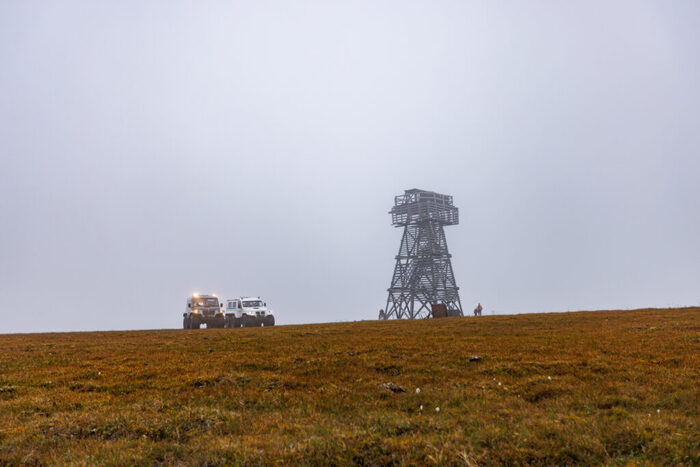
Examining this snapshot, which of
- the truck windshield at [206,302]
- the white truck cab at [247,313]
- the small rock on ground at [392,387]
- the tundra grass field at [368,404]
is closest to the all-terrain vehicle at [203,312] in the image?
the truck windshield at [206,302]

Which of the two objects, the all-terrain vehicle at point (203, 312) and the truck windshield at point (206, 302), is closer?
the all-terrain vehicle at point (203, 312)

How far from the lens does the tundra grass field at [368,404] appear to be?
9.16m

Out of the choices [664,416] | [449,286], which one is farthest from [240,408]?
[449,286]

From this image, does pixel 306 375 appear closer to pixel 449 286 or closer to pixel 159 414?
pixel 159 414

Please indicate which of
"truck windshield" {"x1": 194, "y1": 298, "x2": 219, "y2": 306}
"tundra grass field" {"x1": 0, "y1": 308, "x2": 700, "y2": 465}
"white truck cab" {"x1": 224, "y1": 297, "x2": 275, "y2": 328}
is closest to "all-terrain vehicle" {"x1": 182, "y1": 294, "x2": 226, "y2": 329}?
"truck windshield" {"x1": 194, "y1": 298, "x2": 219, "y2": 306}

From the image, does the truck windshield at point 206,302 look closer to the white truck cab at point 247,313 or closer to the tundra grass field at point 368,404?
the white truck cab at point 247,313

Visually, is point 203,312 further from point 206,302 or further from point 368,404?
point 368,404

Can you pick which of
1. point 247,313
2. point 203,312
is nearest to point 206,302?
point 203,312

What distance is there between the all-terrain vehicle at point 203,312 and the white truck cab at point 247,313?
1210 mm

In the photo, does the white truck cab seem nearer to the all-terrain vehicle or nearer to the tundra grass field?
the all-terrain vehicle

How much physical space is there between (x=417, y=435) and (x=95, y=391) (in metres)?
11.2

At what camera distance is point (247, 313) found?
173 ft

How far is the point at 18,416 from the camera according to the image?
490 inches

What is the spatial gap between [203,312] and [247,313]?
6.22 metres
